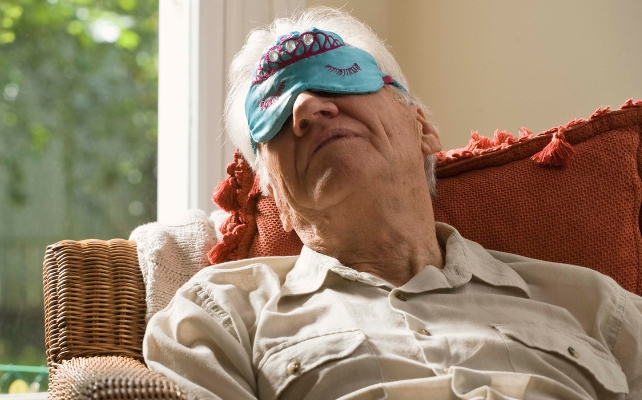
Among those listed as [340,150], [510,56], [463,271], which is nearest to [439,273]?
[463,271]

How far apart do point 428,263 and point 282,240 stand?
1.06 ft

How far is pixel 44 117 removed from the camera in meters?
2.20

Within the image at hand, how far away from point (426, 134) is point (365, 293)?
0.38 metres

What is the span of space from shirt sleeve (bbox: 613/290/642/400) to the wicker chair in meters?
0.79

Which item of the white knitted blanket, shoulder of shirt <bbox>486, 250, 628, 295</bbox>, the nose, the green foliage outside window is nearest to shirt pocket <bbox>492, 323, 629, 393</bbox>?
shoulder of shirt <bbox>486, 250, 628, 295</bbox>

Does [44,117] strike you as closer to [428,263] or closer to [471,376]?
[428,263]

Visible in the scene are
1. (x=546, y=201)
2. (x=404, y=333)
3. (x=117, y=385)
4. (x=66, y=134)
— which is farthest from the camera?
(x=66, y=134)

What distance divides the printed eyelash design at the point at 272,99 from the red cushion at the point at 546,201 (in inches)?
9.5

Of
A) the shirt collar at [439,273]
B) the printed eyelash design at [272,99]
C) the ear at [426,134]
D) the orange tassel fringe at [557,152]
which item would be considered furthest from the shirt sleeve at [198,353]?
the orange tassel fringe at [557,152]

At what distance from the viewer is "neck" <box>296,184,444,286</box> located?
4.48ft

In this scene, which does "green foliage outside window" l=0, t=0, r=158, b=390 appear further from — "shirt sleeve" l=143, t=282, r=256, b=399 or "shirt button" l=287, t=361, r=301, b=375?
"shirt button" l=287, t=361, r=301, b=375

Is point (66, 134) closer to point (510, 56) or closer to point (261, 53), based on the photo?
point (261, 53)

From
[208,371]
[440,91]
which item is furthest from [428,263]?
[440,91]

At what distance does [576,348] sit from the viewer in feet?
4.12
